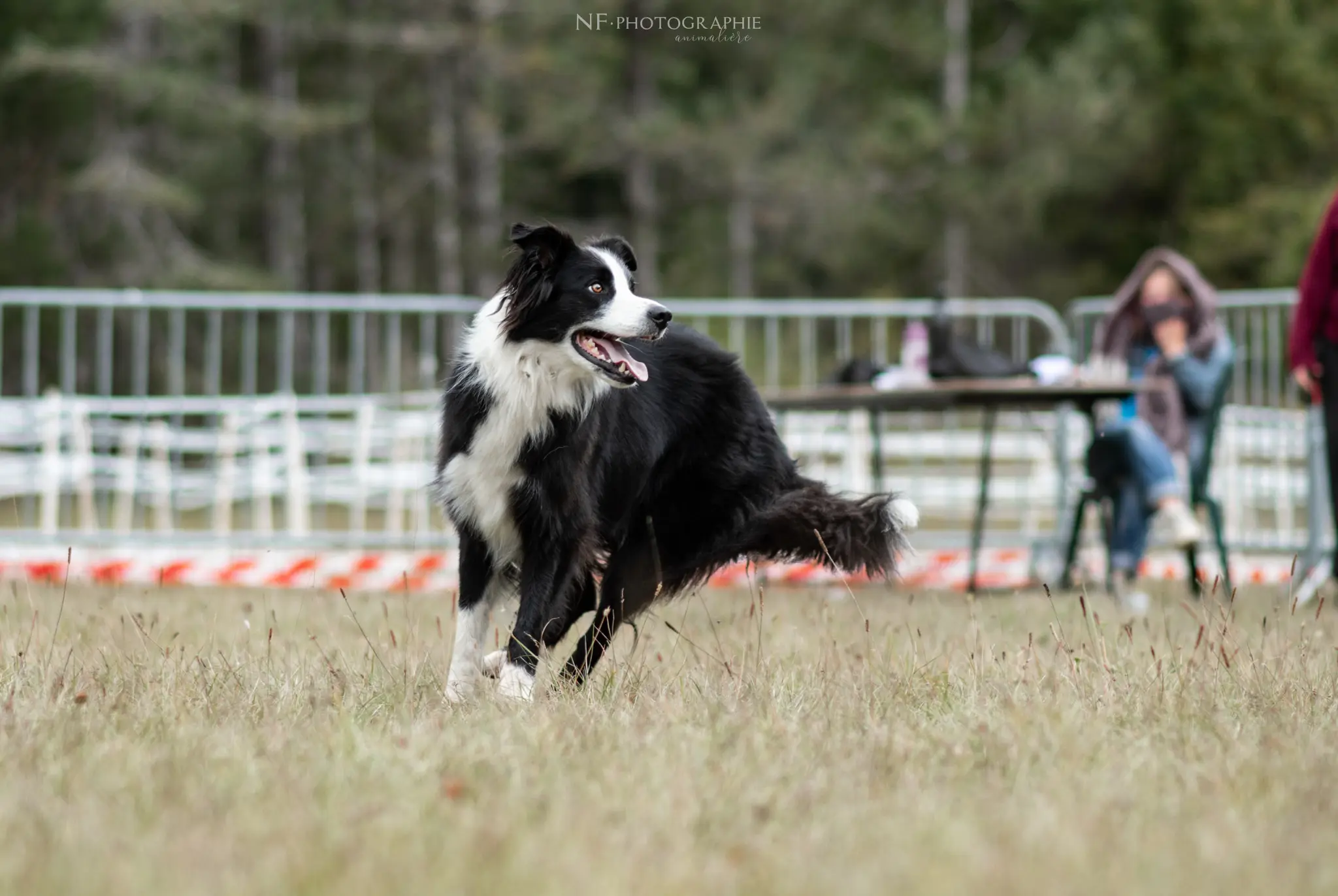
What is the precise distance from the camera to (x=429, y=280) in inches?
1123

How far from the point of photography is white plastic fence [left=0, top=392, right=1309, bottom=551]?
9695 millimetres

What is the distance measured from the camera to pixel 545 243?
4.33 metres

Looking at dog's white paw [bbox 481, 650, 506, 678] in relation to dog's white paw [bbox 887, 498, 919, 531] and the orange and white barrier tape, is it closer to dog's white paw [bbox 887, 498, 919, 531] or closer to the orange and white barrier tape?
dog's white paw [bbox 887, 498, 919, 531]

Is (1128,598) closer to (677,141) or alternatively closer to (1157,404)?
(1157,404)

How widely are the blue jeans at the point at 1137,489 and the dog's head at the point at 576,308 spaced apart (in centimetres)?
356

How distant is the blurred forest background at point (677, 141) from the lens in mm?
22312

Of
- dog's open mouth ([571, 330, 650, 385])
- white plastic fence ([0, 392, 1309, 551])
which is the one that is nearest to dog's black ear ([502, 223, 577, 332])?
dog's open mouth ([571, 330, 650, 385])

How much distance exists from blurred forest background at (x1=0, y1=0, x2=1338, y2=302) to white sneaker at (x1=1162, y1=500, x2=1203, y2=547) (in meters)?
16.5

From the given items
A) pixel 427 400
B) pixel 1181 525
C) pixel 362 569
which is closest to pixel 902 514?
pixel 1181 525

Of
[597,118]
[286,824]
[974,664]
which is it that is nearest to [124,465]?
[974,664]

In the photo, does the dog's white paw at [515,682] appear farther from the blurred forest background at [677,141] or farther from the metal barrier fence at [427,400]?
the blurred forest background at [677,141]

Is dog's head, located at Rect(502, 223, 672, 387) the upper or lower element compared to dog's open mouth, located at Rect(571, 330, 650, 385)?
upper

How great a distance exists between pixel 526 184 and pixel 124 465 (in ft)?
56.0

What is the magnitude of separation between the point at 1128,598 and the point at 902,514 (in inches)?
109
